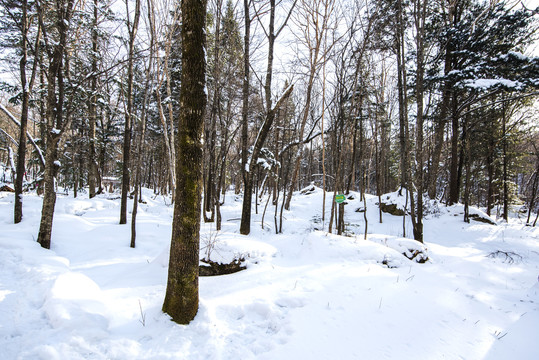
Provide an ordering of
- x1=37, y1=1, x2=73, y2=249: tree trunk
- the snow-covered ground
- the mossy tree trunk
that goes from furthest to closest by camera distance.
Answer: x1=37, y1=1, x2=73, y2=249: tree trunk
the mossy tree trunk
the snow-covered ground

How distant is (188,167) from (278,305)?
2.40 meters

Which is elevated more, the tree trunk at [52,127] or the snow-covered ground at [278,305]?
the tree trunk at [52,127]

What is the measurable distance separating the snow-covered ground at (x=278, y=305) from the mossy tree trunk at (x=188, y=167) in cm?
38

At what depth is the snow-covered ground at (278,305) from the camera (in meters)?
2.47

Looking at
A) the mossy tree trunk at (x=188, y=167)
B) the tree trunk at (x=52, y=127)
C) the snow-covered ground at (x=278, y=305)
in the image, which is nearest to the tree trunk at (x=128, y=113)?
the tree trunk at (x=52, y=127)

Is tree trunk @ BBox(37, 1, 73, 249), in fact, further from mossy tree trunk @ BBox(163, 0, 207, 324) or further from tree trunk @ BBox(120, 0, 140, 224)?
mossy tree trunk @ BBox(163, 0, 207, 324)

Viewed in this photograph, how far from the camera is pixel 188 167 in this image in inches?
103

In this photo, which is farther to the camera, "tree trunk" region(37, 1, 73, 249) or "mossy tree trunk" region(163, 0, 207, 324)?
"tree trunk" region(37, 1, 73, 249)

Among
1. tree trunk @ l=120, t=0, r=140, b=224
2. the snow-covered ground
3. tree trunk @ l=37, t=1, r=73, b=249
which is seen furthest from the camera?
tree trunk @ l=120, t=0, r=140, b=224

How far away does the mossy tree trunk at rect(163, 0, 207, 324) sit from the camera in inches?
101

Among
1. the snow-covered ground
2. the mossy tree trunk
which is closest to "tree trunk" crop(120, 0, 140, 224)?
the snow-covered ground

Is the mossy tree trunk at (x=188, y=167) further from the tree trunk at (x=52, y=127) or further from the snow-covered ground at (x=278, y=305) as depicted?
the tree trunk at (x=52, y=127)

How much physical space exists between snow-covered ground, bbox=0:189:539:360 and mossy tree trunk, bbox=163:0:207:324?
384 mm

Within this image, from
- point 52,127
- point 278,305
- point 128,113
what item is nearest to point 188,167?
point 278,305
